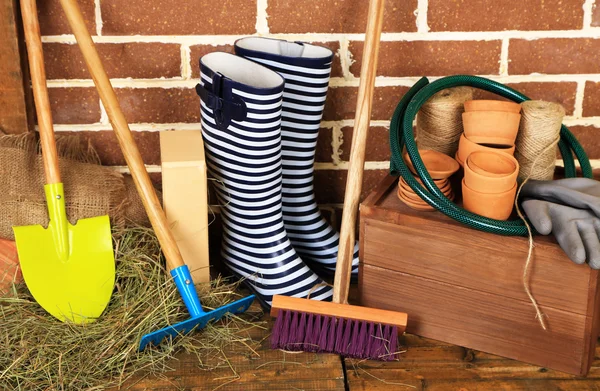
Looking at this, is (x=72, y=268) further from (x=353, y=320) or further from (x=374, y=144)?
(x=374, y=144)

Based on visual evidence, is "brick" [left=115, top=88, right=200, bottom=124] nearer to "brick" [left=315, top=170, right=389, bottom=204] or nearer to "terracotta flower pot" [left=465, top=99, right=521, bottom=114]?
"brick" [left=315, top=170, right=389, bottom=204]

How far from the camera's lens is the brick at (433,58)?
140 centimetres

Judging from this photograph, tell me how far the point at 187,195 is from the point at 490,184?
0.51 m

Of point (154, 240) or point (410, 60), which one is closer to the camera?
point (154, 240)

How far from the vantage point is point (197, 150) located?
125 cm

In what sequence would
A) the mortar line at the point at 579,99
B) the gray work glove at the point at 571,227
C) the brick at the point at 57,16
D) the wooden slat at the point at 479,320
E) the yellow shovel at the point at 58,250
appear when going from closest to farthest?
1. the gray work glove at the point at 571,227
2. the wooden slat at the point at 479,320
3. the yellow shovel at the point at 58,250
4. the brick at the point at 57,16
5. the mortar line at the point at 579,99

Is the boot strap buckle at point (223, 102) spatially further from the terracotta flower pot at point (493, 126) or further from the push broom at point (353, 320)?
the terracotta flower pot at point (493, 126)

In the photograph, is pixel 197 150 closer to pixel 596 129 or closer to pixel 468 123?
pixel 468 123

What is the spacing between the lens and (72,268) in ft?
4.08

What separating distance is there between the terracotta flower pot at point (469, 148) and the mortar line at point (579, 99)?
0.36 meters

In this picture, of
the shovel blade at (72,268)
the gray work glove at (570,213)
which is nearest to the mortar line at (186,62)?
the shovel blade at (72,268)

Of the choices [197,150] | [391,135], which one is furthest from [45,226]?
[391,135]

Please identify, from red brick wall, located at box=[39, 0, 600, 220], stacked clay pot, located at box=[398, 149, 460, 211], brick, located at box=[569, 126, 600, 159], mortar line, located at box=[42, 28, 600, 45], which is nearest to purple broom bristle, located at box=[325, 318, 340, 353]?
stacked clay pot, located at box=[398, 149, 460, 211]

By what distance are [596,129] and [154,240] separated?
35.8 inches
